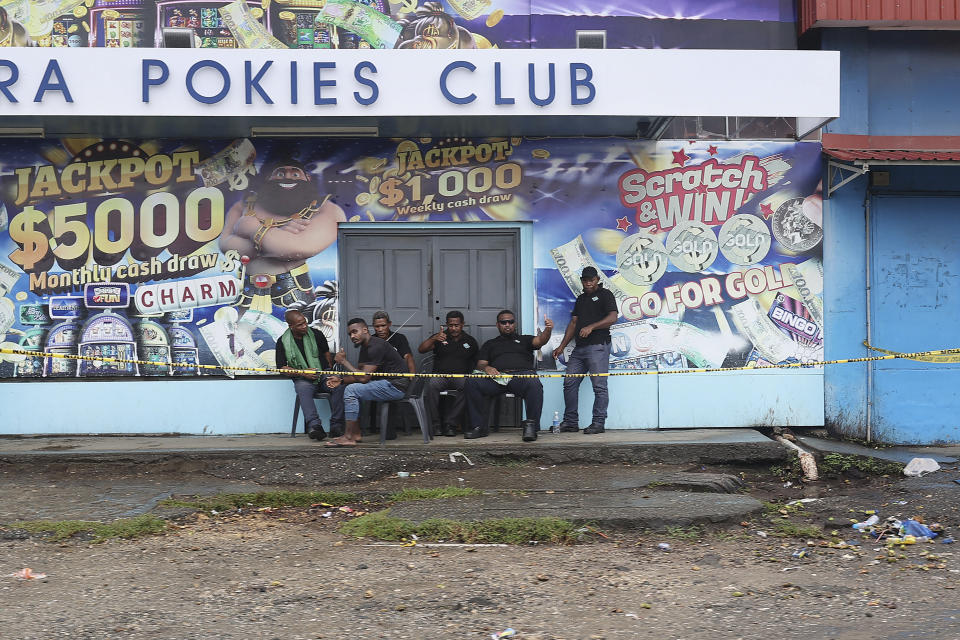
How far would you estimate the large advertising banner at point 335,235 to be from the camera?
9859 mm

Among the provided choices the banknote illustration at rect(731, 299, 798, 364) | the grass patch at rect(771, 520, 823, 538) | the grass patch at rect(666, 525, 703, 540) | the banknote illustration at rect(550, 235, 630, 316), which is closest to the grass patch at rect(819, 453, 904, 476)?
the banknote illustration at rect(731, 299, 798, 364)

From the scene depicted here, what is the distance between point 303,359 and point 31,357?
2.96m

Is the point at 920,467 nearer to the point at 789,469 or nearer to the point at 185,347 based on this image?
the point at 789,469

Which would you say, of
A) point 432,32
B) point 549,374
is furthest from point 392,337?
point 432,32

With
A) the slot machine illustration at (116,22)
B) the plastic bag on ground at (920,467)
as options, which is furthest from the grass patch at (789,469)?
the slot machine illustration at (116,22)

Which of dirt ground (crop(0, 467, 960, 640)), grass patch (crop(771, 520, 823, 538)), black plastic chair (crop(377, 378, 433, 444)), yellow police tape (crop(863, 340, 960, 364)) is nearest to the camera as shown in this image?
dirt ground (crop(0, 467, 960, 640))

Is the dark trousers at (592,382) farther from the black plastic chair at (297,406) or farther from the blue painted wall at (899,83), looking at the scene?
the blue painted wall at (899,83)

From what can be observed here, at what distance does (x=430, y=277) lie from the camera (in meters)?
10.2

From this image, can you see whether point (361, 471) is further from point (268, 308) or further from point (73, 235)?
point (73, 235)

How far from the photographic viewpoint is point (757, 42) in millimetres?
10203

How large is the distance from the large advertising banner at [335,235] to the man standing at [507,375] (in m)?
0.37

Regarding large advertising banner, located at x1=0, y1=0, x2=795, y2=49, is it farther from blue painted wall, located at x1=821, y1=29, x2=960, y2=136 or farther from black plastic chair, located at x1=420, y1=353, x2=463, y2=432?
black plastic chair, located at x1=420, y1=353, x2=463, y2=432

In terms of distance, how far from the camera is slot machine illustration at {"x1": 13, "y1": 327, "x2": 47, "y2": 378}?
32.2 feet

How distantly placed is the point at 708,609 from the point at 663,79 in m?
5.75
